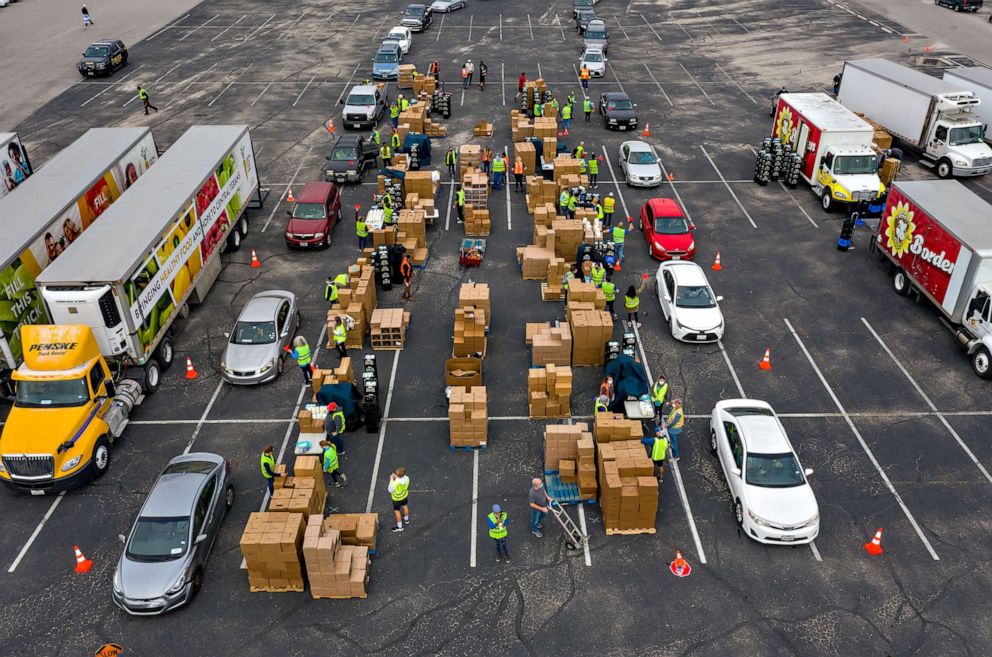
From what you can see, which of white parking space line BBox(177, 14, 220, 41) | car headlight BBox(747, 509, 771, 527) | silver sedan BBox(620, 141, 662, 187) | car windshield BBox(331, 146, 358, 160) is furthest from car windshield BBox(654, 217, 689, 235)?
white parking space line BBox(177, 14, 220, 41)

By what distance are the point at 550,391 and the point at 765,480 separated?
17.9 feet

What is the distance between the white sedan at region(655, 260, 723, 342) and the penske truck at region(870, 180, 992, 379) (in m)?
6.37

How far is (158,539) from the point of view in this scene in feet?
43.5

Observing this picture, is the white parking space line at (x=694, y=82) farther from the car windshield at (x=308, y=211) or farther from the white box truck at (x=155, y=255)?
the white box truck at (x=155, y=255)

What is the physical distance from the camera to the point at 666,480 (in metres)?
16.0

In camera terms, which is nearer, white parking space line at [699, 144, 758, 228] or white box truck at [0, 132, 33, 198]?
white box truck at [0, 132, 33, 198]

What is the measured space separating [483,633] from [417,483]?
4163 mm

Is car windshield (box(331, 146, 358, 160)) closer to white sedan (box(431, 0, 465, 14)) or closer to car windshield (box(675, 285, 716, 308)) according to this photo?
car windshield (box(675, 285, 716, 308))

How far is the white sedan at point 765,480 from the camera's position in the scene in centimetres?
1410

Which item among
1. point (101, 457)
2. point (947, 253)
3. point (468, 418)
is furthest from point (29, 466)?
point (947, 253)

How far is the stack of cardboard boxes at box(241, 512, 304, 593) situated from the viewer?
42.0 feet

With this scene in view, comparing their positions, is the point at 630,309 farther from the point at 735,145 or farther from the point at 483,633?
the point at 735,145

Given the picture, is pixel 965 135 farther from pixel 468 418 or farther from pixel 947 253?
pixel 468 418

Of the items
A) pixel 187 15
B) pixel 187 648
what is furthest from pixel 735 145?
pixel 187 15
